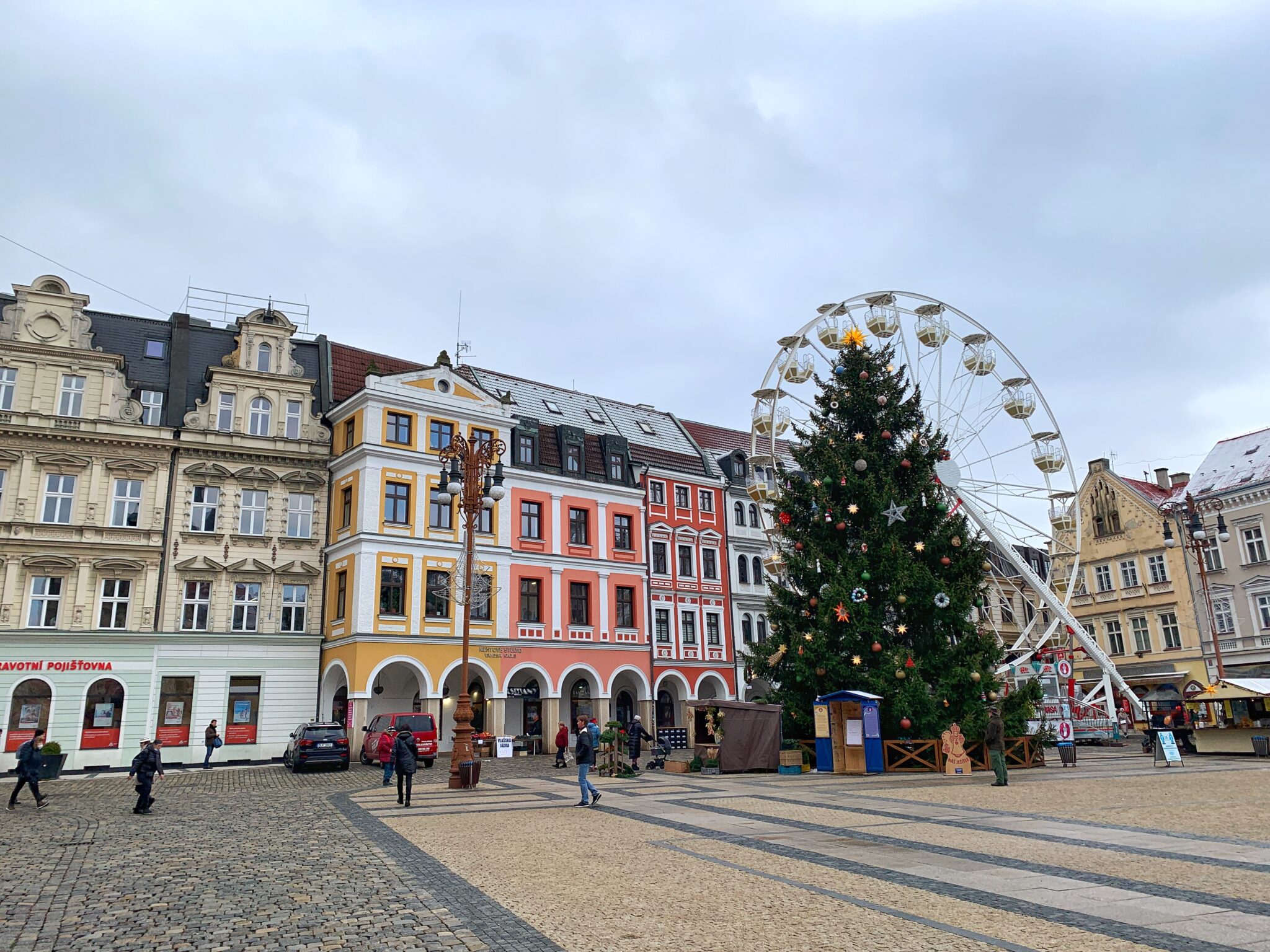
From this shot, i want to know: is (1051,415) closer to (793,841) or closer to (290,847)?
(793,841)

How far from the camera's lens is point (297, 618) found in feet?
119

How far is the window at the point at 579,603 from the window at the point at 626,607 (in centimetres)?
165

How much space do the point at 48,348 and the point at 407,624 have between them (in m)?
16.6

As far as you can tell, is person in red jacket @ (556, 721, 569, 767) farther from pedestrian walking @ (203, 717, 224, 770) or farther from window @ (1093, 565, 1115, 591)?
window @ (1093, 565, 1115, 591)

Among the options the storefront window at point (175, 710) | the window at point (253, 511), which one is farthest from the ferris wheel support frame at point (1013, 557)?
the storefront window at point (175, 710)

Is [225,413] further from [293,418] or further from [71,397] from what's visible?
[71,397]

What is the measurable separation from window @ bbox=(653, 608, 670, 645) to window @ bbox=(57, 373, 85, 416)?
2571 centimetres

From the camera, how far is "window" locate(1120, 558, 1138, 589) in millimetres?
53562

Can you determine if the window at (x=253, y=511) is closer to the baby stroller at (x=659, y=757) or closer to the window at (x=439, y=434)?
the window at (x=439, y=434)

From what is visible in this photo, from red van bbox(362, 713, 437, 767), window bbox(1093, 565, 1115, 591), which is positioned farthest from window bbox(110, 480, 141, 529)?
window bbox(1093, 565, 1115, 591)

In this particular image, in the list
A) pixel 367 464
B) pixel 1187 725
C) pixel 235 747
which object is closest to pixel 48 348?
pixel 367 464

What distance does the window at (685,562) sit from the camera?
46.1 metres

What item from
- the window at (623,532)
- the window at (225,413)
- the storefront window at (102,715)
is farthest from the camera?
the window at (623,532)

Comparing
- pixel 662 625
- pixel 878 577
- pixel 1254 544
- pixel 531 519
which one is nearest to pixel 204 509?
pixel 531 519
